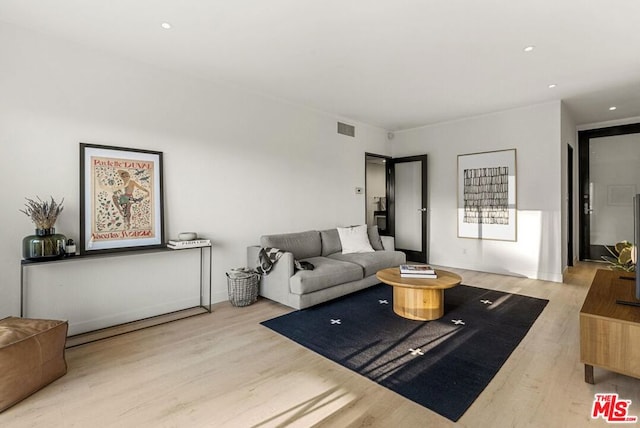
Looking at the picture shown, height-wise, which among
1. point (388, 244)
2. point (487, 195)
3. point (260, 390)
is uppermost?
point (487, 195)

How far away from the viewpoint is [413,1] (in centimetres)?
229

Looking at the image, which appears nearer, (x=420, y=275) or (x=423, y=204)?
(x=420, y=275)

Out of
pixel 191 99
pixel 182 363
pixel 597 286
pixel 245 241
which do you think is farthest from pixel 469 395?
pixel 191 99

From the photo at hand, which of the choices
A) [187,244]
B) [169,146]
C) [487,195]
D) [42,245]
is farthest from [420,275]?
[42,245]

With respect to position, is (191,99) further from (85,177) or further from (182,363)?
(182,363)

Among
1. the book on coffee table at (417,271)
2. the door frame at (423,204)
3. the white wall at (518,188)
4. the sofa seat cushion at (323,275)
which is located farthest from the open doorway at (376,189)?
the book on coffee table at (417,271)

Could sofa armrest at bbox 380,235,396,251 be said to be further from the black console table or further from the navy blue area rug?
the black console table

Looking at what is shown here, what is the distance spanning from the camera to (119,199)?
3139 mm

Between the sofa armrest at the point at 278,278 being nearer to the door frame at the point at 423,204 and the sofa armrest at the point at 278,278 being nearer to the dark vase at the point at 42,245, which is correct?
the dark vase at the point at 42,245

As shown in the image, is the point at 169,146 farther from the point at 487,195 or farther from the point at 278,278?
the point at 487,195

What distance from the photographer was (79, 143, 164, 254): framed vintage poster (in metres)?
2.96

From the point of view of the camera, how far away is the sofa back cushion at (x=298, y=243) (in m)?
4.09

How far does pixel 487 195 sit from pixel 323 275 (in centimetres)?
344

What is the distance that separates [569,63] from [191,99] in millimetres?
4219
